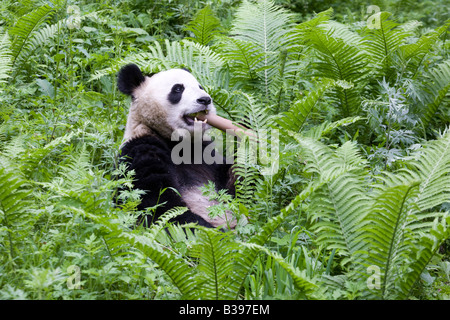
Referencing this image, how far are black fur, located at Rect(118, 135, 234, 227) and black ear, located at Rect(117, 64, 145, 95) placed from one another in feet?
1.48

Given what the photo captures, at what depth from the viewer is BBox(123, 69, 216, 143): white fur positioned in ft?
13.9

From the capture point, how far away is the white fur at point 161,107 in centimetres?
424

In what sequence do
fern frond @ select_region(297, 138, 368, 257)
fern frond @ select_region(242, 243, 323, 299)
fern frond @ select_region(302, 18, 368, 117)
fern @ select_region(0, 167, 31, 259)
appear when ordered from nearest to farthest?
fern frond @ select_region(242, 243, 323, 299), fern @ select_region(0, 167, 31, 259), fern frond @ select_region(297, 138, 368, 257), fern frond @ select_region(302, 18, 368, 117)

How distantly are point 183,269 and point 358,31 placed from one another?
4517 millimetres

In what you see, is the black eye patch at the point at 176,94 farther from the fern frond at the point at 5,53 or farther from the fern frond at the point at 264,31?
the fern frond at the point at 5,53

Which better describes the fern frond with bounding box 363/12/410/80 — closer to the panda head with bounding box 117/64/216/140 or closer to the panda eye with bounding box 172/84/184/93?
the panda head with bounding box 117/64/216/140

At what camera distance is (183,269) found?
2988mm

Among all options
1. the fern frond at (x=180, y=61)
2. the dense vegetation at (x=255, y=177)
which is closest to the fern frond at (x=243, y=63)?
the dense vegetation at (x=255, y=177)

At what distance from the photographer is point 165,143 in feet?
14.0

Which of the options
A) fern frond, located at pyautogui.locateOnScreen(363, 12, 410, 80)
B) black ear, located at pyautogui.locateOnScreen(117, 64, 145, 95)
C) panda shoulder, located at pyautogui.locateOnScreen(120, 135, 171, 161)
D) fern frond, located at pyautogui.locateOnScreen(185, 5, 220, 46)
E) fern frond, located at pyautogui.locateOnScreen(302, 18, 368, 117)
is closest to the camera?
panda shoulder, located at pyautogui.locateOnScreen(120, 135, 171, 161)

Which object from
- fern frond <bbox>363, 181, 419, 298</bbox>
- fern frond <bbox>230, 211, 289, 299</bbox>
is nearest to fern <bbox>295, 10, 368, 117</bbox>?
fern frond <bbox>363, 181, 419, 298</bbox>

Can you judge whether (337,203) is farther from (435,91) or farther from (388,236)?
(435,91)

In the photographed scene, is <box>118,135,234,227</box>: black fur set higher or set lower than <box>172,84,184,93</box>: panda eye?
lower
